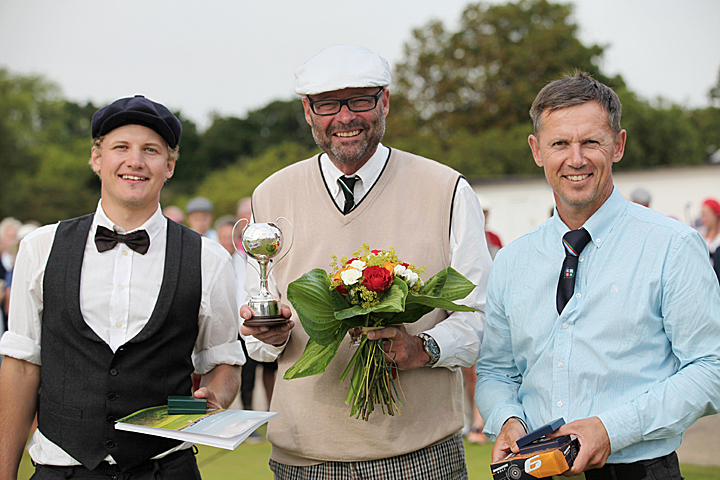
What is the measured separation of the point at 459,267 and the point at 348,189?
59 cm

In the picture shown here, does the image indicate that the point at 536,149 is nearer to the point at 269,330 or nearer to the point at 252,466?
the point at 269,330

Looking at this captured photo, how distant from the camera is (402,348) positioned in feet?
8.13

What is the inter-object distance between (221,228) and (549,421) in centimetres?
666

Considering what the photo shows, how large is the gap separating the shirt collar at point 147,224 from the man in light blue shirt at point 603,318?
150 centimetres

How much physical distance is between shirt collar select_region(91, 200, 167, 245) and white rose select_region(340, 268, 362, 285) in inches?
39.1

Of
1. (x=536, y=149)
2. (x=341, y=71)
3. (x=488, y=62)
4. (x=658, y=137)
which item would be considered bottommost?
(x=536, y=149)

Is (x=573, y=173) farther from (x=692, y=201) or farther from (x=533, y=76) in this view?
(x=533, y=76)

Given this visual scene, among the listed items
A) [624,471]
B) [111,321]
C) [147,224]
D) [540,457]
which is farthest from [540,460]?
[147,224]

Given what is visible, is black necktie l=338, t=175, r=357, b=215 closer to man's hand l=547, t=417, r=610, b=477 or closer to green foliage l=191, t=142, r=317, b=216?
man's hand l=547, t=417, r=610, b=477

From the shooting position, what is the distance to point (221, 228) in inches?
332

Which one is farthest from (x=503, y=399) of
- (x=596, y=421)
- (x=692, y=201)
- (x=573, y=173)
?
(x=692, y=201)

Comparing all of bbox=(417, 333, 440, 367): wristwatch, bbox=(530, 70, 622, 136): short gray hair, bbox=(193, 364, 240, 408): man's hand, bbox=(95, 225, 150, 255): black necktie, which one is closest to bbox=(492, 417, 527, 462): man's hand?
bbox=(417, 333, 440, 367): wristwatch

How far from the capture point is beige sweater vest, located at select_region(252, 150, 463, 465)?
106 inches

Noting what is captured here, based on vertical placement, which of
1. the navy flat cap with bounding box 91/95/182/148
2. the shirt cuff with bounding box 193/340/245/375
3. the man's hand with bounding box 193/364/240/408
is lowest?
the man's hand with bounding box 193/364/240/408
